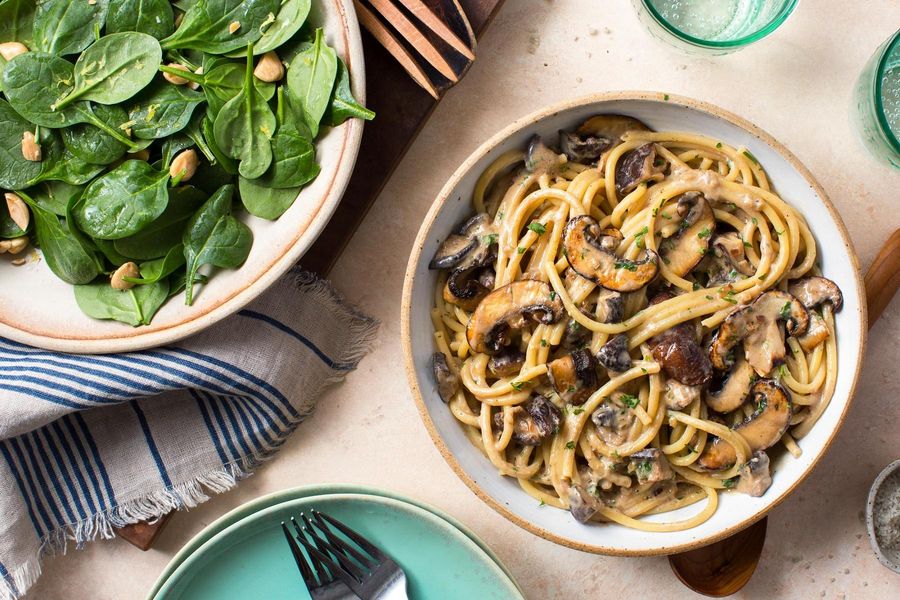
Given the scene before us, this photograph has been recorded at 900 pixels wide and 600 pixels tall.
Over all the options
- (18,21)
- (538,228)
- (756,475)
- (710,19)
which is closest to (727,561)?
(756,475)

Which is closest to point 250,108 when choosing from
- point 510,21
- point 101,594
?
Result: point 510,21

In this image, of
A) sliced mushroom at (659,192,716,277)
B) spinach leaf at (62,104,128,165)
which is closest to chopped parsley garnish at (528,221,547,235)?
sliced mushroom at (659,192,716,277)

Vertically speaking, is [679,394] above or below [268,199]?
below

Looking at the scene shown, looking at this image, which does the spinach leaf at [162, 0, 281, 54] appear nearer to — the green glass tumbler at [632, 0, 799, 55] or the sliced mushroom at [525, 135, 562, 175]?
the sliced mushroom at [525, 135, 562, 175]

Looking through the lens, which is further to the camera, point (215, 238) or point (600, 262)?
point (215, 238)

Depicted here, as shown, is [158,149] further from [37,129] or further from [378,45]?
[378,45]

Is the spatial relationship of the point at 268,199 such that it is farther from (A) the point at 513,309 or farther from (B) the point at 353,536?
(B) the point at 353,536

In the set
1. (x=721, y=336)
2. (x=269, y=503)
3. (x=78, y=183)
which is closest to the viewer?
(x=721, y=336)
